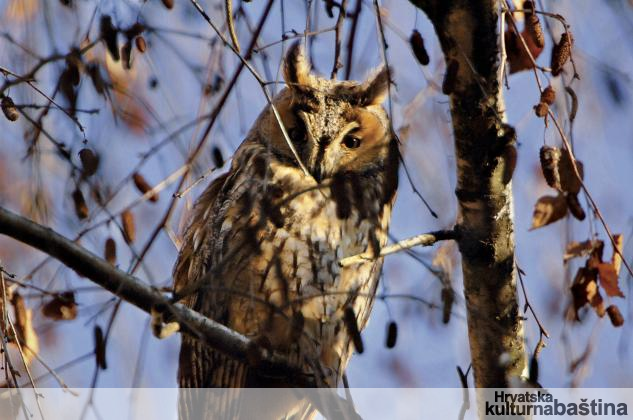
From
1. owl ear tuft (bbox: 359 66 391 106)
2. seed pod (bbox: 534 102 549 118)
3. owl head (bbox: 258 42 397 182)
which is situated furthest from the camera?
owl ear tuft (bbox: 359 66 391 106)

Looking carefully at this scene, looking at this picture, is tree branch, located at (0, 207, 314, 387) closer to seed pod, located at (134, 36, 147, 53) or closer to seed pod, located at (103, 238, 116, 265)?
seed pod, located at (103, 238, 116, 265)

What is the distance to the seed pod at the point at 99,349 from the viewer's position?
4.60 feet

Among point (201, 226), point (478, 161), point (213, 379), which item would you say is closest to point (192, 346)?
point (213, 379)

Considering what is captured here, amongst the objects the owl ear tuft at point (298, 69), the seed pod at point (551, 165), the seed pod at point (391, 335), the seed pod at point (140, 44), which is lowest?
the seed pod at point (391, 335)

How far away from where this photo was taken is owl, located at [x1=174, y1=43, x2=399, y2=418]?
239 cm

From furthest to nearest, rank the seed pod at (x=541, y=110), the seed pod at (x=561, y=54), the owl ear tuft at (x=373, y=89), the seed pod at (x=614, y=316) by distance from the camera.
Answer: the owl ear tuft at (x=373, y=89), the seed pod at (x=614, y=316), the seed pod at (x=561, y=54), the seed pod at (x=541, y=110)

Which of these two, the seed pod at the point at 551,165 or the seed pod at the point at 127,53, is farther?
the seed pod at the point at 127,53

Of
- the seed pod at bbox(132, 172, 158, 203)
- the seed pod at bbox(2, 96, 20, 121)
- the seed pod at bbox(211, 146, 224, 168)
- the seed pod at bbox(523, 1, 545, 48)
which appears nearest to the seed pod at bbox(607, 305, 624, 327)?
the seed pod at bbox(523, 1, 545, 48)

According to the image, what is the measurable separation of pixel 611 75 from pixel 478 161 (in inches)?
20.0

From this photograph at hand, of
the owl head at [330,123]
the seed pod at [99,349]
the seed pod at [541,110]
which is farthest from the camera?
the owl head at [330,123]

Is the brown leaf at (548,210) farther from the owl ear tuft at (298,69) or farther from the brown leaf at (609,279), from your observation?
the owl ear tuft at (298,69)

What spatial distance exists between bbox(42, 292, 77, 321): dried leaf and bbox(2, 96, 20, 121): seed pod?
1.27 feet

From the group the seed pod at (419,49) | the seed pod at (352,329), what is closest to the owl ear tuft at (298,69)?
the seed pod at (419,49)

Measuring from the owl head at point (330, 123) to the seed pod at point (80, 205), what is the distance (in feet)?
3.35
